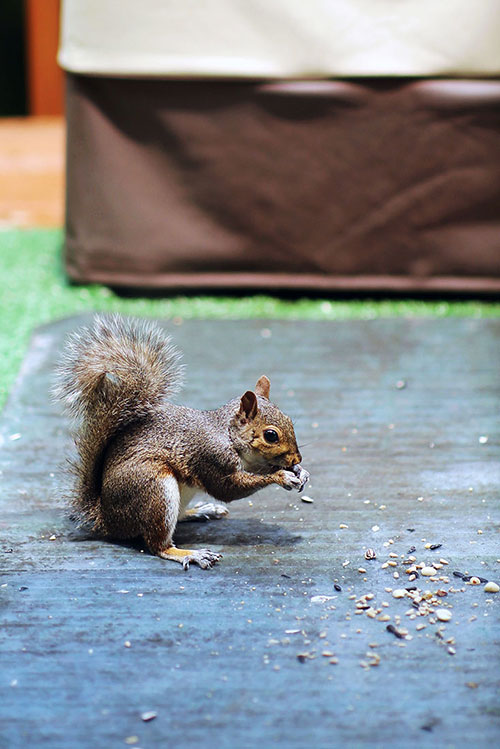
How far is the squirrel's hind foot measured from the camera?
7.79 ft

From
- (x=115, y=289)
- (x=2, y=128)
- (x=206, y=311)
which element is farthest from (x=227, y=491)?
(x=2, y=128)

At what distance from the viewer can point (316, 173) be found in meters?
4.25

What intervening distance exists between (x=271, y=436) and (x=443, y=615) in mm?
579

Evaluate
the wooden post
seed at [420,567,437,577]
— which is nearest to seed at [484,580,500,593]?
seed at [420,567,437,577]

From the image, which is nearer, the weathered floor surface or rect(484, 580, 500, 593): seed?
the weathered floor surface

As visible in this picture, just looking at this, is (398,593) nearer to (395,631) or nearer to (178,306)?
(395,631)

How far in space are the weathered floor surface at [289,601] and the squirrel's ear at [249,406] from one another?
0.36 metres

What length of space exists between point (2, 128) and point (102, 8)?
3912 millimetres

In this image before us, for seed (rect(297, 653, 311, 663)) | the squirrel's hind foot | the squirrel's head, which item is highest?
A: the squirrel's head

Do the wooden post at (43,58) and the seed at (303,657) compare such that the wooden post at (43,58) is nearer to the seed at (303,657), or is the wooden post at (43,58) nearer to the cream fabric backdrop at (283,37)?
the cream fabric backdrop at (283,37)

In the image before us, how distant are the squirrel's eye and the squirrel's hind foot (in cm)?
32

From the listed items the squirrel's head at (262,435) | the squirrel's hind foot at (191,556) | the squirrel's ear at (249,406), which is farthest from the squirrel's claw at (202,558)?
the squirrel's ear at (249,406)

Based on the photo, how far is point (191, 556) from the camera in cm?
239

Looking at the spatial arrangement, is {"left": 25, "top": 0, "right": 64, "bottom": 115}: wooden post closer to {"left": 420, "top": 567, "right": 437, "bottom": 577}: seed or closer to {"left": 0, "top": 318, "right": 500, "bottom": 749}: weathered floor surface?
{"left": 0, "top": 318, "right": 500, "bottom": 749}: weathered floor surface
